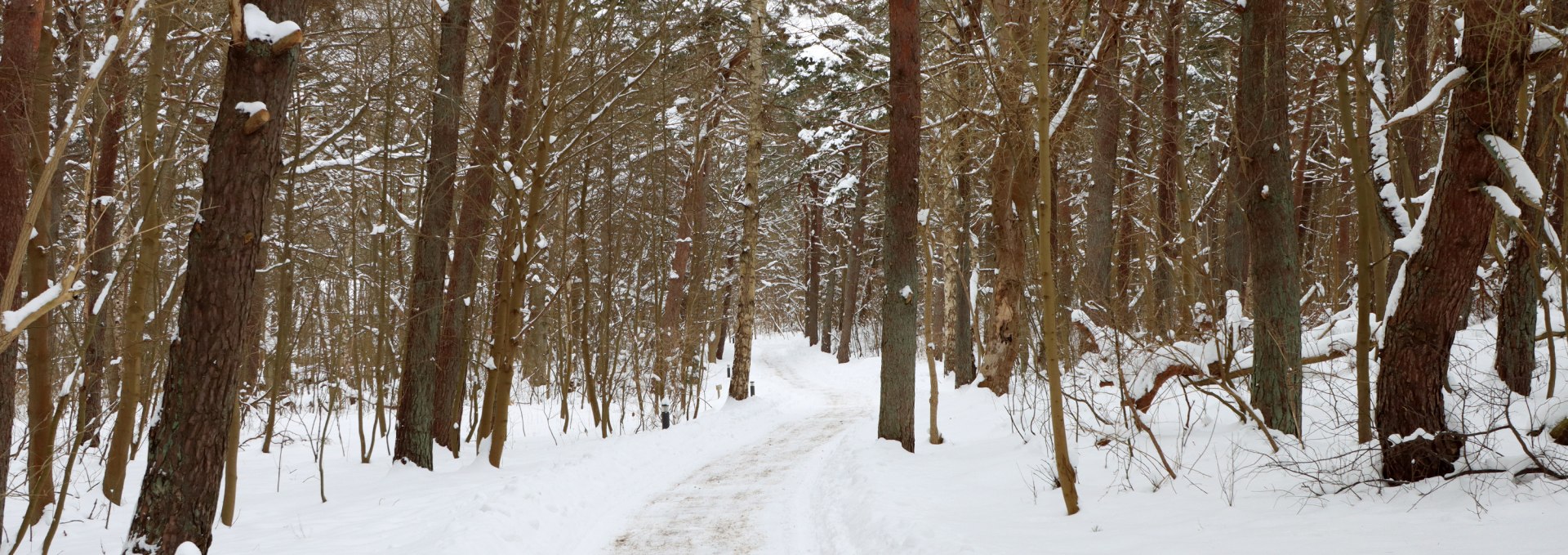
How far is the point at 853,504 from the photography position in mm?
7195

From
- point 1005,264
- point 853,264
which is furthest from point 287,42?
point 853,264

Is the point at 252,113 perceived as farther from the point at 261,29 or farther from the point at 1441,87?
the point at 1441,87

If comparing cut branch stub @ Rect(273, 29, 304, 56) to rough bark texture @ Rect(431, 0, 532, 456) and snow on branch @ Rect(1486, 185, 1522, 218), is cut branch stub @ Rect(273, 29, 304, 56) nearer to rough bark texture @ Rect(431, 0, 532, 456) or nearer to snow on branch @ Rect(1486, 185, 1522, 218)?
rough bark texture @ Rect(431, 0, 532, 456)

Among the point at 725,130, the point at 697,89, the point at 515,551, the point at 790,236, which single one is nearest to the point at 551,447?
the point at 515,551

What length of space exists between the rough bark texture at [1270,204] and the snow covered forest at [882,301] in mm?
30

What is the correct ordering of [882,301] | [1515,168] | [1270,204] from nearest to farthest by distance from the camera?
[1515,168] < [1270,204] < [882,301]

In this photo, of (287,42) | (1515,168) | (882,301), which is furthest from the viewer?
(882,301)

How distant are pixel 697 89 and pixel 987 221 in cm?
752

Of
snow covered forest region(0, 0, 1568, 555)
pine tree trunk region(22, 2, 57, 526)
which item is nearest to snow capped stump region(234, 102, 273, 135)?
snow covered forest region(0, 0, 1568, 555)

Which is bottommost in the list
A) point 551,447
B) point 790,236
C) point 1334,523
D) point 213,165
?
point 551,447

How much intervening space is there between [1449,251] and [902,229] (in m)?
5.90

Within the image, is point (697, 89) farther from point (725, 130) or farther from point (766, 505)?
point (766, 505)

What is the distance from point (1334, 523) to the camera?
4461 mm

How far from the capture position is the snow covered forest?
481 centimetres
